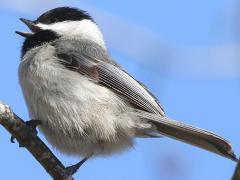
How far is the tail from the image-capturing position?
8.43ft

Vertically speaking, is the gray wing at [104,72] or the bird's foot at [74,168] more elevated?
the gray wing at [104,72]

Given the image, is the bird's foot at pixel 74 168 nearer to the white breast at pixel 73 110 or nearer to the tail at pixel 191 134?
the white breast at pixel 73 110

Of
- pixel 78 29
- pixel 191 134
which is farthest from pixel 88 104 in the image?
pixel 78 29

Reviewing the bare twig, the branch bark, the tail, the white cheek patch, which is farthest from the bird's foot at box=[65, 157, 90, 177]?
the bare twig

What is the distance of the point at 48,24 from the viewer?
3.49m

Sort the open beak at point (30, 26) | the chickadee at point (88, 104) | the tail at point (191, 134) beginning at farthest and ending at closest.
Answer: the open beak at point (30, 26)
the chickadee at point (88, 104)
the tail at point (191, 134)

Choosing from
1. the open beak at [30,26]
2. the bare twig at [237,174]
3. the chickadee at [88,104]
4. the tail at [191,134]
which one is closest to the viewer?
the bare twig at [237,174]

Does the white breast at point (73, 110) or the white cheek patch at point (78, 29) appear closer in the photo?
the white breast at point (73, 110)

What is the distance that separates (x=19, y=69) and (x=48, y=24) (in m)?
0.52

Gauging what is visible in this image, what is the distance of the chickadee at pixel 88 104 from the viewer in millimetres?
2877

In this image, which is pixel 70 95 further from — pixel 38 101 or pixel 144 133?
pixel 144 133

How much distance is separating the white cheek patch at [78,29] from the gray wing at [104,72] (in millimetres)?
184

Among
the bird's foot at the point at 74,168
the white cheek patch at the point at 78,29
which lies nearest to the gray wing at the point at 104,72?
the white cheek patch at the point at 78,29

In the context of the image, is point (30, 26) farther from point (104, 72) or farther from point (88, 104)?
point (88, 104)
